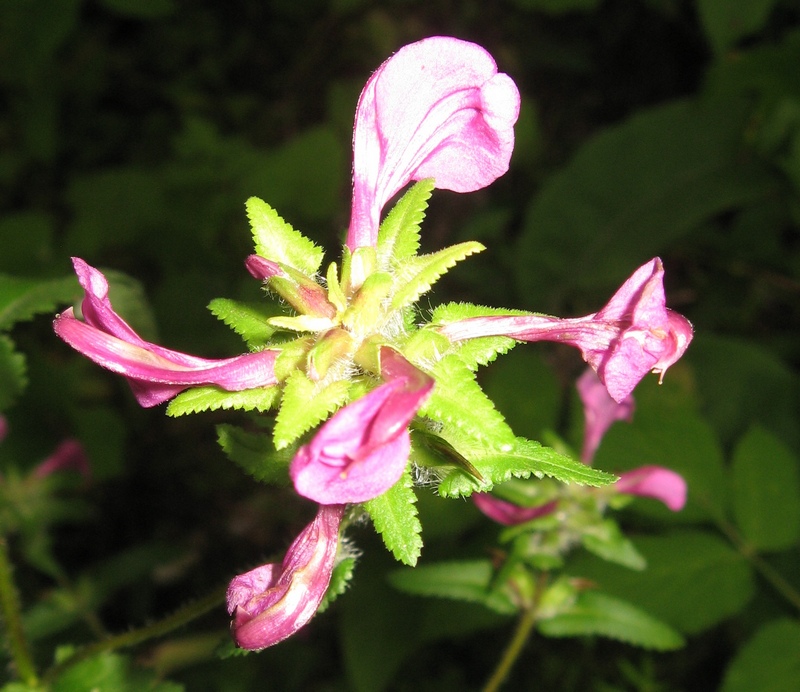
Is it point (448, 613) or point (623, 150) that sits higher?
point (623, 150)

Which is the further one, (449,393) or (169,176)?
(169,176)

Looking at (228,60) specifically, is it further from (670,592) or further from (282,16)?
(670,592)

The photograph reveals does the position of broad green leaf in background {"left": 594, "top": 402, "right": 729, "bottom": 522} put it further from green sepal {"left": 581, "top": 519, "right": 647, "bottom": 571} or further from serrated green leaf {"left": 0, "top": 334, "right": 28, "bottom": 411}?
serrated green leaf {"left": 0, "top": 334, "right": 28, "bottom": 411}

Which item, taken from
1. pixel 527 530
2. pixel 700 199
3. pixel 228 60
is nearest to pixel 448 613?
pixel 527 530

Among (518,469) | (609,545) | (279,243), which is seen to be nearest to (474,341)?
(518,469)

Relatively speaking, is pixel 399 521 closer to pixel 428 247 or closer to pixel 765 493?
pixel 765 493

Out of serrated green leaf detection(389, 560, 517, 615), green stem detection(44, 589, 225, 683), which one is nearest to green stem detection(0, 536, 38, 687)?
green stem detection(44, 589, 225, 683)

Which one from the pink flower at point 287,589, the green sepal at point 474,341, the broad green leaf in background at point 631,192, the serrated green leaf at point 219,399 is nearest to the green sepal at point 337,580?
the pink flower at point 287,589
